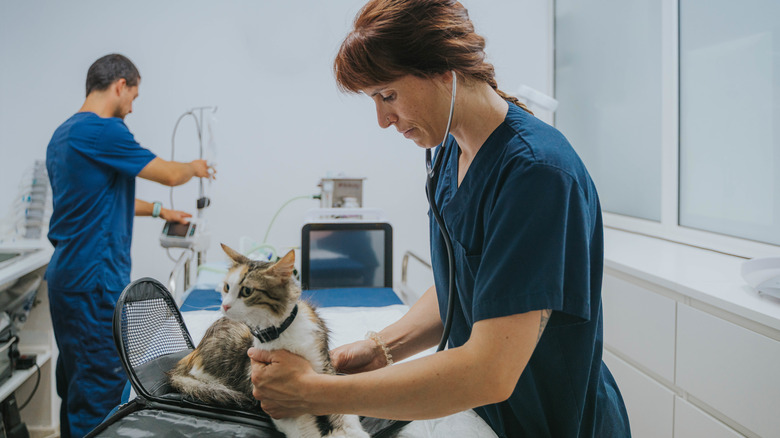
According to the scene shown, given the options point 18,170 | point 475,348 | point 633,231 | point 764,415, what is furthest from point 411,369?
point 18,170

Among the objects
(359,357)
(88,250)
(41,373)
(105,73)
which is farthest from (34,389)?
(359,357)

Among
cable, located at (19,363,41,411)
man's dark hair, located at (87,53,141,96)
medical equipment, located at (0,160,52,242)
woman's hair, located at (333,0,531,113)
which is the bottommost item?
cable, located at (19,363,41,411)

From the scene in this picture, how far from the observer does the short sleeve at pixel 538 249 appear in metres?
0.65

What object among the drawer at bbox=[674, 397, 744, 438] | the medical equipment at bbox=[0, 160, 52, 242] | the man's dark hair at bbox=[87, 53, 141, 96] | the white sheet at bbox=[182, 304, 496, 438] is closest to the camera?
the white sheet at bbox=[182, 304, 496, 438]

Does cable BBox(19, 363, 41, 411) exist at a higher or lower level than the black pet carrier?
lower

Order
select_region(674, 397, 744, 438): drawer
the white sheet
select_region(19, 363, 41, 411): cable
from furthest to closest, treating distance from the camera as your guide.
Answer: select_region(19, 363, 41, 411): cable
select_region(674, 397, 744, 438): drawer
the white sheet

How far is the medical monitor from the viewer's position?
233 cm

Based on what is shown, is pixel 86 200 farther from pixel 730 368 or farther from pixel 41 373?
pixel 730 368

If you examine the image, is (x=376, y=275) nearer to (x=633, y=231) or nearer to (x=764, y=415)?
(x=633, y=231)

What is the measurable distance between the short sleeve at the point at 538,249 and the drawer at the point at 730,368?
876 millimetres

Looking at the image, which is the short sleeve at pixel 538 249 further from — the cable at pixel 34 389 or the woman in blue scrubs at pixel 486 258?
the cable at pixel 34 389

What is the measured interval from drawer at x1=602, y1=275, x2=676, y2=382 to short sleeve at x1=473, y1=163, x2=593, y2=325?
110 centimetres

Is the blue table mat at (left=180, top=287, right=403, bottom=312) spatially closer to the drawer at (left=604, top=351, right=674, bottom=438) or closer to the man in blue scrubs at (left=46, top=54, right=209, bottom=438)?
the man in blue scrubs at (left=46, top=54, right=209, bottom=438)

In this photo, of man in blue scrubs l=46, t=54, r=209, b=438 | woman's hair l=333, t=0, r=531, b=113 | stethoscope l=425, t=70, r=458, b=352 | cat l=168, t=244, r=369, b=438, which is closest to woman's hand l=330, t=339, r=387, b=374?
cat l=168, t=244, r=369, b=438
